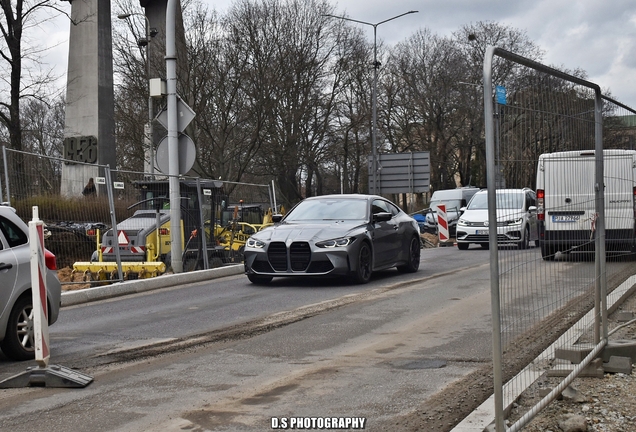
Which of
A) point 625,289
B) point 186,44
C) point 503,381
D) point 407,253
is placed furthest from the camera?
point 186,44

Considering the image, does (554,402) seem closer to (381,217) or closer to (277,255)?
(277,255)

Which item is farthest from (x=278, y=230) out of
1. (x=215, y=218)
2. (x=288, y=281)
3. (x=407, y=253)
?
(x=215, y=218)

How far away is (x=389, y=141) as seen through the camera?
203 feet

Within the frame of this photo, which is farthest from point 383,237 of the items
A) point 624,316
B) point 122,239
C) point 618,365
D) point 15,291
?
point 618,365

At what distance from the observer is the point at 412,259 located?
56.1 ft

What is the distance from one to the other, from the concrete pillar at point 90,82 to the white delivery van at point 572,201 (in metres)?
27.4

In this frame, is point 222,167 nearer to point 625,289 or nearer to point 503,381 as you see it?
point 625,289

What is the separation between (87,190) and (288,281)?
379cm

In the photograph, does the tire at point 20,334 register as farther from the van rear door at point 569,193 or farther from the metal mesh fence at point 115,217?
the metal mesh fence at point 115,217

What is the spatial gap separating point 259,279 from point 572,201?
30.3 feet

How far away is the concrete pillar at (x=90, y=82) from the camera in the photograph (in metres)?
33.2

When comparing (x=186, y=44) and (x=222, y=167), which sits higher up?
(x=186, y=44)
